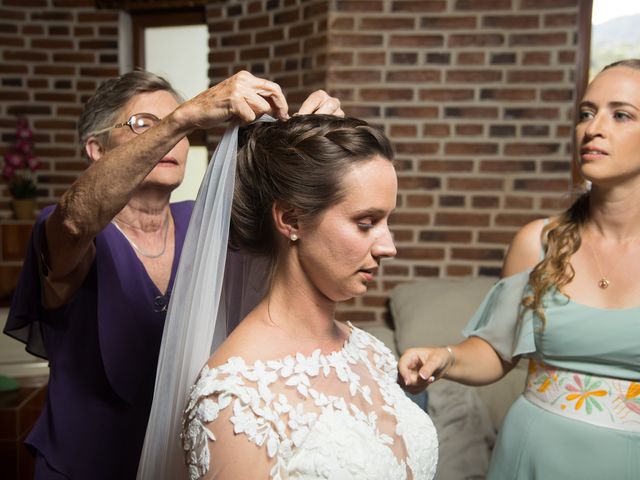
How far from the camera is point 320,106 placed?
1.43m

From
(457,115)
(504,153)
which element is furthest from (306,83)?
(504,153)

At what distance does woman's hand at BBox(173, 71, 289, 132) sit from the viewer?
121 centimetres

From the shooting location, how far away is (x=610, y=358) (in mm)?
1620

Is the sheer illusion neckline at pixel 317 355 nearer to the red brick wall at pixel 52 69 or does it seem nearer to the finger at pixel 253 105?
the finger at pixel 253 105

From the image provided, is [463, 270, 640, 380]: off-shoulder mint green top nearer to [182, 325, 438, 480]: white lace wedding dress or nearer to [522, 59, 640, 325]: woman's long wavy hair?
[522, 59, 640, 325]: woman's long wavy hair

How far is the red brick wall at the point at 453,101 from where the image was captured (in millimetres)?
3227

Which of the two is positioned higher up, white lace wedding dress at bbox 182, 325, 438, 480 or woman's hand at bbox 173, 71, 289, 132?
woman's hand at bbox 173, 71, 289, 132

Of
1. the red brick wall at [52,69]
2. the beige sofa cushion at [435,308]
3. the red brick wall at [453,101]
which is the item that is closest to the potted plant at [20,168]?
the red brick wall at [52,69]

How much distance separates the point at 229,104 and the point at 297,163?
17cm

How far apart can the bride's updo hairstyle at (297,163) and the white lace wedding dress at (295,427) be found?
30cm

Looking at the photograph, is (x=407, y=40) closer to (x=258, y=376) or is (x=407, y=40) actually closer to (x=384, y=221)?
(x=384, y=221)

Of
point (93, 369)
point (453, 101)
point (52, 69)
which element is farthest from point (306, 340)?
point (52, 69)

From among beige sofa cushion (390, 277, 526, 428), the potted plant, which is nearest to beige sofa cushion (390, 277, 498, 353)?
beige sofa cushion (390, 277, 526, 428)

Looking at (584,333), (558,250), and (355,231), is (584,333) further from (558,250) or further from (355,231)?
(355,231)
